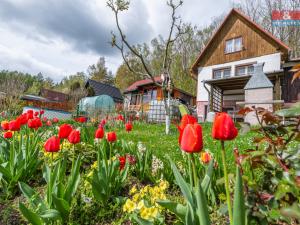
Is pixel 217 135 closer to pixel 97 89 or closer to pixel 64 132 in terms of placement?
pixel 64 132

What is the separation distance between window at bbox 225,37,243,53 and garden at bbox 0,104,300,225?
62.4 ft

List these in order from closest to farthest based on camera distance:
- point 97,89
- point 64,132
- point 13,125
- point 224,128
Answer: point 224,128 < point 64,132 < point 13,125 < point 97,89

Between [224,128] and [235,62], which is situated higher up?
[235,62]

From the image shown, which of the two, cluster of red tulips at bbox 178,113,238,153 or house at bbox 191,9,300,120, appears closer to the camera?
cluster of red tulips at bbox 178,113,238,153

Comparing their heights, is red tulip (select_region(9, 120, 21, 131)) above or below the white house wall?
below

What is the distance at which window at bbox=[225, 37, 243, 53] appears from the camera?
2005 centimetres

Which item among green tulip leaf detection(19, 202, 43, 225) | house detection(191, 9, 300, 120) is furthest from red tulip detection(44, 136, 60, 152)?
house detection(191, 9, 300, 120)

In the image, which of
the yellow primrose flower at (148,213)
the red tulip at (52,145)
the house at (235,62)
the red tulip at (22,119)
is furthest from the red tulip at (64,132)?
the house at (235,62)

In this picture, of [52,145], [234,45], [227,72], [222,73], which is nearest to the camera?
[52,145]

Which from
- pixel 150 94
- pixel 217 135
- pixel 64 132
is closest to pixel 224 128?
pixel 217 135

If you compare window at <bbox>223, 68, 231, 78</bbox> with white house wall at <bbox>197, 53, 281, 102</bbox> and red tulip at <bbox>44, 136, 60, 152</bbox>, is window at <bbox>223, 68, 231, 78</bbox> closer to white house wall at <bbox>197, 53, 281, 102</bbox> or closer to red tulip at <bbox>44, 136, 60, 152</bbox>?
white house wall at <bbox>197, 53, 281, 102</bbox>

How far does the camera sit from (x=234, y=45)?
2052 cm

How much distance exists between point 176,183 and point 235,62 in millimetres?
19870

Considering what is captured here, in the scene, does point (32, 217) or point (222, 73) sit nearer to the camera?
point (32, 217)
